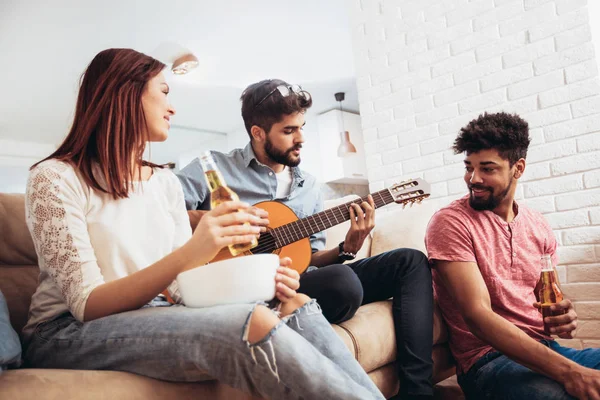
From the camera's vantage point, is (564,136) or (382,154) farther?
(382,154)

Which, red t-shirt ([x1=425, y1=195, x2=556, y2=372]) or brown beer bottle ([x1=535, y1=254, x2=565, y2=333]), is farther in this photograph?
red t-shirt ([x1=425, y1=195, x2=556, y2=372])

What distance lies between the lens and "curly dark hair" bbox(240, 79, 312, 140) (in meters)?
1.97

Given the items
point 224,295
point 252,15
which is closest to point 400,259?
point 224,295

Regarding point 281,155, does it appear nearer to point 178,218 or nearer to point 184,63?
point 178,218

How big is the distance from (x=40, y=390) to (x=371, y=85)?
2428mm

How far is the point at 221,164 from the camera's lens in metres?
1.96

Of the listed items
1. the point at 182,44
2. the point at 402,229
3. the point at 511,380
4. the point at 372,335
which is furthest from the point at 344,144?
the point at 511,380

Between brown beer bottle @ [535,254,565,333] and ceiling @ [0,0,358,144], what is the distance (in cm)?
263

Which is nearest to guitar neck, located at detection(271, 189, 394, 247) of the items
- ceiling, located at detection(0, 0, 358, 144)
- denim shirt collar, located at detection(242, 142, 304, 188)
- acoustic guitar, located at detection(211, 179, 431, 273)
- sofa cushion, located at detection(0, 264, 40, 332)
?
acoustic guitar, located at detection(211, 179, 431, 273)

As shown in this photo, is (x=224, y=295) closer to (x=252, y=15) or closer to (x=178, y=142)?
(x=252, y=15)

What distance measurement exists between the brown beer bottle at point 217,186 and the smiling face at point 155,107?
0.84 ft

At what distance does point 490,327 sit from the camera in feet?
4.83

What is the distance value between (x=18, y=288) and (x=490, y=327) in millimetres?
1321

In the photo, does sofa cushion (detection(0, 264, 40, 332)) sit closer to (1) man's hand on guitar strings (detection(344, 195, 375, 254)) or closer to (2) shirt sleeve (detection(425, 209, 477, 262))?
(1) man's hand on guitar strings (detection(344, 195, 375, 254))
